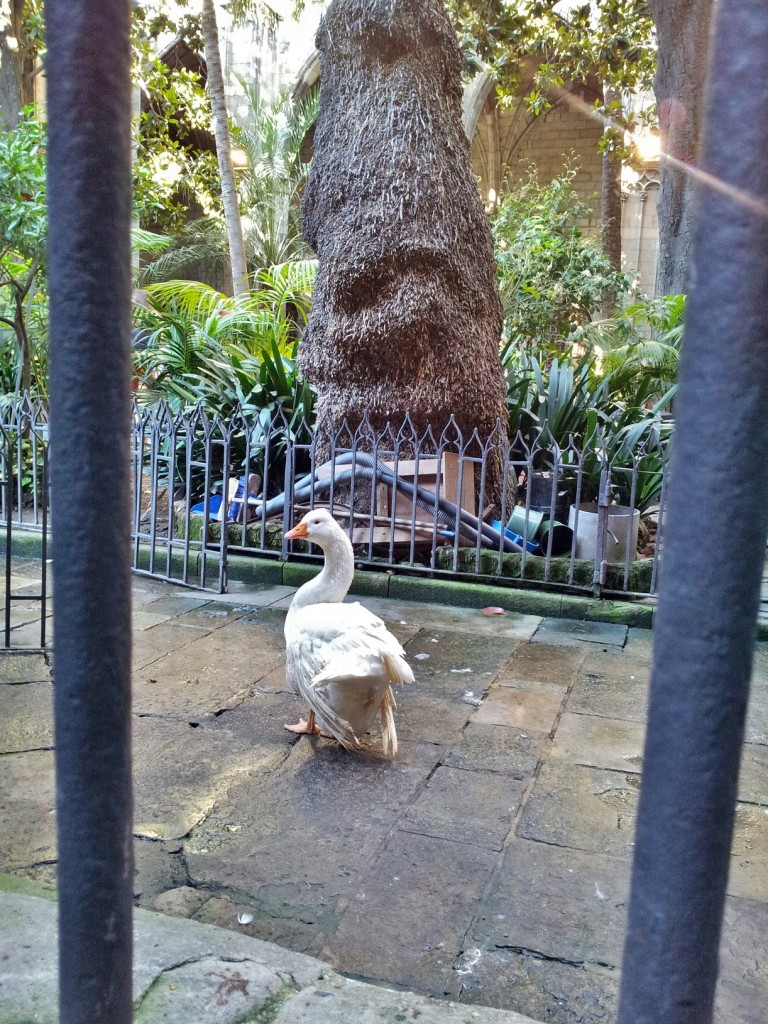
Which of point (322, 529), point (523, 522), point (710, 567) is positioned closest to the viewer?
point (710, 567)

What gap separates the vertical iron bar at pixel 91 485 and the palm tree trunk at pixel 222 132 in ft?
38.9

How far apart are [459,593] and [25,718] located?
3205mm

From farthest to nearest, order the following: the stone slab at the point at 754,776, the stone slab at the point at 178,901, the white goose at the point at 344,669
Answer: the white goose at the point at 344,669, the stone slab at the point at 754,776, the stone slab at the point at 178,901

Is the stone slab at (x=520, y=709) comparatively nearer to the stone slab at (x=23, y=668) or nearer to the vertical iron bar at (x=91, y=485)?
the stone slab at (x=23, y=668)

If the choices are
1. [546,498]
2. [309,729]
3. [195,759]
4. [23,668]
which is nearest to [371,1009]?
[195,759]

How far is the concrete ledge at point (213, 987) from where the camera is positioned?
1.87 m

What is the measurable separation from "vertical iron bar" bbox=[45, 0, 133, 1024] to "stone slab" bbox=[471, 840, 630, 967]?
1775 millimetres

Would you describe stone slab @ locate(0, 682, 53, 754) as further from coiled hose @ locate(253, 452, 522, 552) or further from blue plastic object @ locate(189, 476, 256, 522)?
blue plastic object @ locate(189, 476, 256, 522)

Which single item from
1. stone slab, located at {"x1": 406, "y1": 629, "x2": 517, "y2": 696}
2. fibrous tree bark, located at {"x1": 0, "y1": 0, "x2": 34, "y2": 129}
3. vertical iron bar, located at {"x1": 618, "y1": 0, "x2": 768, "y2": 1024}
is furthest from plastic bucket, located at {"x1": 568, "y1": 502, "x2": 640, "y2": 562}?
fibrous tree bark, located at {"x1": 0, "y1": 0, "x2": 34, "y2": 129}

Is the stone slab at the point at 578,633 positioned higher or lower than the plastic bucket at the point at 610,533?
lower

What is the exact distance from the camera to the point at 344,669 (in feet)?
11.6

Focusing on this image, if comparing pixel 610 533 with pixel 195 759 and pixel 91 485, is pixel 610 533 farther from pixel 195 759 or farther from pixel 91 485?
pixel 91 485

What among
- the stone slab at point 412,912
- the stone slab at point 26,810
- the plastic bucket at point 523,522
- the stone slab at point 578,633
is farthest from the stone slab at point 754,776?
the plastic bucket at point 523,522

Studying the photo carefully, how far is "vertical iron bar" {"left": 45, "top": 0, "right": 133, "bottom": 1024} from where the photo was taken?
35.9 inches
